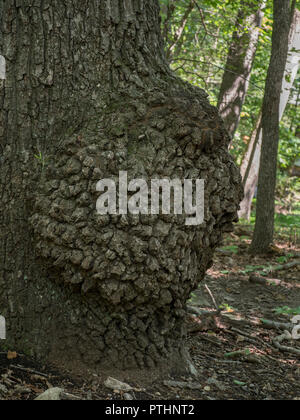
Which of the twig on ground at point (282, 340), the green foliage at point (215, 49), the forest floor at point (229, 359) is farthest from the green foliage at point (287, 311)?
the green foliage at point (215, 49)

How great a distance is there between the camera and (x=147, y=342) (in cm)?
272

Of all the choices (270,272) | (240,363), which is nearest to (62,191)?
(240,363)

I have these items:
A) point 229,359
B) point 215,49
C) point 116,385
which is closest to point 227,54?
point 215,49

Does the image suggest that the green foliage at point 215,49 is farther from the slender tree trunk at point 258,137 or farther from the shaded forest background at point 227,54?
the slender tree trunk at point 258,137

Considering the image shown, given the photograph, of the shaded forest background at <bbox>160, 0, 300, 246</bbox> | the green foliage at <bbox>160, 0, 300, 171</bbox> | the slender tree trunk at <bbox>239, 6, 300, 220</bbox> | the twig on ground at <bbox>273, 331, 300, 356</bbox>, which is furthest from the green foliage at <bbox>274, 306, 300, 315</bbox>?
the slender tree trunk at <bbox>239, 6, 300, 220</bbox>

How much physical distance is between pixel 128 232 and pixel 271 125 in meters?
5.94

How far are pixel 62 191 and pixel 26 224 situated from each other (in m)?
0.34

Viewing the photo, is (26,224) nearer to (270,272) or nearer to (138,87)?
(138,87)

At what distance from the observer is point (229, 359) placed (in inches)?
131

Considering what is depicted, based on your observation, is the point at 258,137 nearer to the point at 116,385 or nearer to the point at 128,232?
the point at 128,232

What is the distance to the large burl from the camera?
8.30ft

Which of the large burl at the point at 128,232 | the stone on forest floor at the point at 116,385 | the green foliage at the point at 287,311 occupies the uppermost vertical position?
the large burl at the point at 128,232

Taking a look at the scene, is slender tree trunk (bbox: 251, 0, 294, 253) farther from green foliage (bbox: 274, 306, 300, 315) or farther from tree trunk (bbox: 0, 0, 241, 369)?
tree trunk (bbox: 0, 0, 241, 369)

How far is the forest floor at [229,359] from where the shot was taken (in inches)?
99.0
